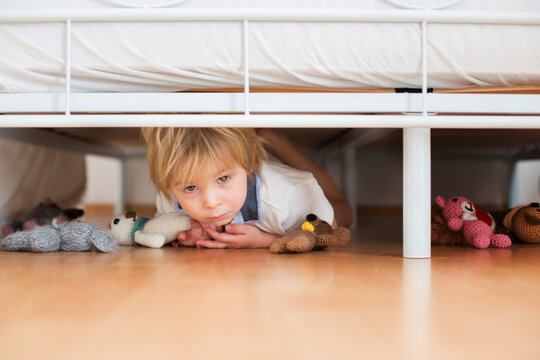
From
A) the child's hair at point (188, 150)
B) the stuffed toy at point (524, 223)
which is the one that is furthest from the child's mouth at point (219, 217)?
the stuffed toy at point (524, 223)

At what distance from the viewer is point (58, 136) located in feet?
5.26

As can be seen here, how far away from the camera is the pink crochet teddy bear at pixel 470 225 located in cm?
111

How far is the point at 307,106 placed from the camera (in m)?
0.92

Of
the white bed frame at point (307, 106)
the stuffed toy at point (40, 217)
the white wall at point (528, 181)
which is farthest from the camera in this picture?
the white wall at point (528, 181)

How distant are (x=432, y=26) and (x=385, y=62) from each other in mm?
99

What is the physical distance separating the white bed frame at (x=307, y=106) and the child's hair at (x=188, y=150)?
0.45 feet

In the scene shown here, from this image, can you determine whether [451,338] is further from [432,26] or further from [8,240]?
[8,240]

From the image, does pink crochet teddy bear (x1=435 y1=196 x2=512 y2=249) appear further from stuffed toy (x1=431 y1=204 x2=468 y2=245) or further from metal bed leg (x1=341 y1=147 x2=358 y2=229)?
metal bed leg (x1=341 y1=147 x2=358 y2=229)

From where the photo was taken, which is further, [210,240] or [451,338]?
[210,240]

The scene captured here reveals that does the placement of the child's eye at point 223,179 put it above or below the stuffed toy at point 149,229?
above

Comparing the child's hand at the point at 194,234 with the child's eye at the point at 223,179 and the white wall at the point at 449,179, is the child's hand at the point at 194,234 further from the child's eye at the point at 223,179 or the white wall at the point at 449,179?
the white wall at the point at 449,179

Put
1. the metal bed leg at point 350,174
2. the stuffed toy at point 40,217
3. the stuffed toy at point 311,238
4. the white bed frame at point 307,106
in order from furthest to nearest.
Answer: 1. the metal bed leg at point 350,174
2. the stuffed toy at point 40,217
3. the stuffed toy at point 311,238
4. the white bed frame at point 307,106

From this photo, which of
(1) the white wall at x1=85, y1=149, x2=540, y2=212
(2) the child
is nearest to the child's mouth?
(2) the child

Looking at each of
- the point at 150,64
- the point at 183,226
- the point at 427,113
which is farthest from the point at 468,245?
the point at 150,64
